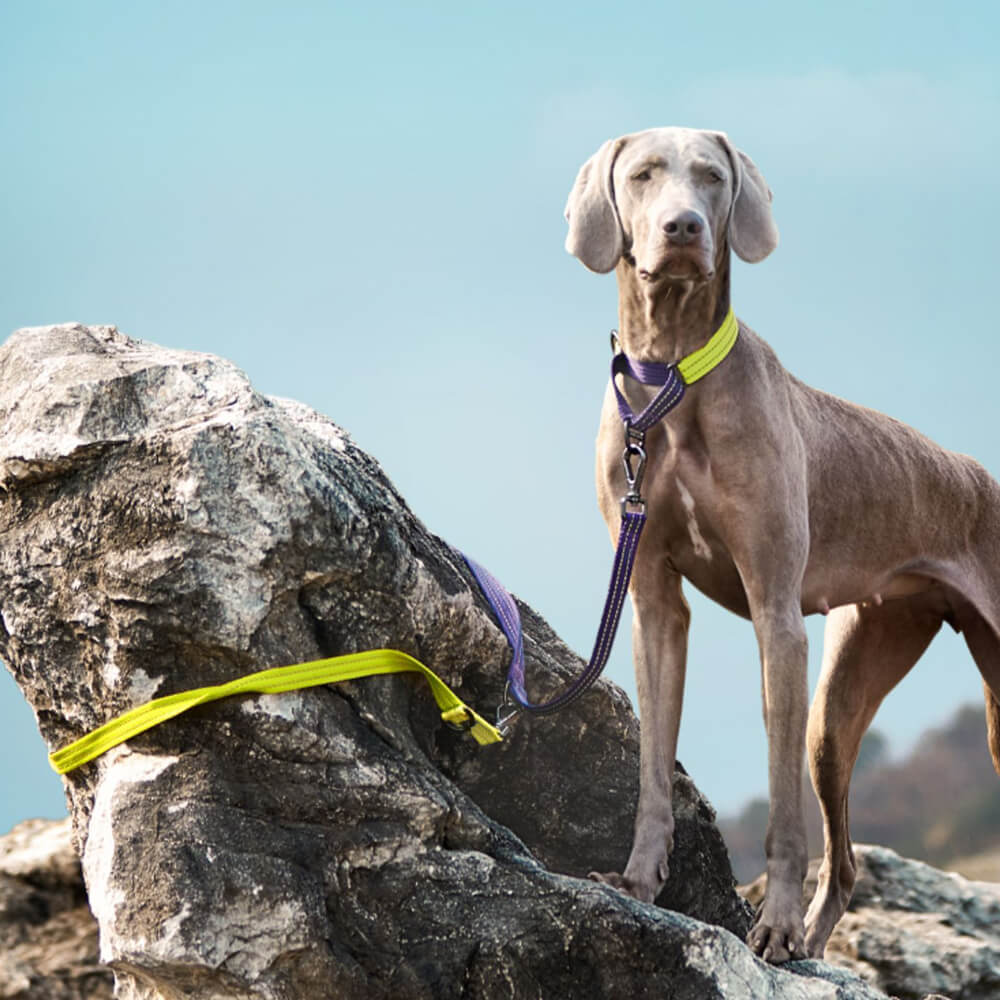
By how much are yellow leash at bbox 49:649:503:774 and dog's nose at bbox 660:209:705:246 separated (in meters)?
1.40

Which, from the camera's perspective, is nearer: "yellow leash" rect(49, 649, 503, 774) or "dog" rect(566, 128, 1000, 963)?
"yellow leash" rect(49, 649, 503, 774)

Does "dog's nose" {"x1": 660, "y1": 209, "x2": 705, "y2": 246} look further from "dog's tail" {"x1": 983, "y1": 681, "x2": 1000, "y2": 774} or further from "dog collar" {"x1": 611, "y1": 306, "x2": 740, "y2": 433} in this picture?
"dog's tail" {"x1": 983, "y1": 681, "x2": 1000, "y2": 774}

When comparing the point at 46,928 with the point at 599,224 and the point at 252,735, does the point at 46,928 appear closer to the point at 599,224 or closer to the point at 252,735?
the point at 252,735

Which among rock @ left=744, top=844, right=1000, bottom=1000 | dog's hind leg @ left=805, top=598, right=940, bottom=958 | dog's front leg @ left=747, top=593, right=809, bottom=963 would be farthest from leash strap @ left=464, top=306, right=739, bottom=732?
rock @ left=744, top=844, right=1000, bottom=1000

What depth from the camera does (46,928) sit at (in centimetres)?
569

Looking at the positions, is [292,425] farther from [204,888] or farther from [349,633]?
[204,888]

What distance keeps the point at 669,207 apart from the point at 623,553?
1066 millimetres

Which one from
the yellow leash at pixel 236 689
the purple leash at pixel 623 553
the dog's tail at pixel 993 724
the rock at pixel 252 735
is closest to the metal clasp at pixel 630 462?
the purple leash at pixel 623 553

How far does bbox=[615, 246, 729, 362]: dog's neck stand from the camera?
14.8 ft

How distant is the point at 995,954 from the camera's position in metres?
6.45

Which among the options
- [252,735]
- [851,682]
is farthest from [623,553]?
[851,682]

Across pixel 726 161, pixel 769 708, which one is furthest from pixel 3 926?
pixel 726 161

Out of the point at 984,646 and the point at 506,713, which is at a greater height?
the point at 984,646

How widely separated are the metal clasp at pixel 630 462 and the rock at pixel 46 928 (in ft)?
9.14
